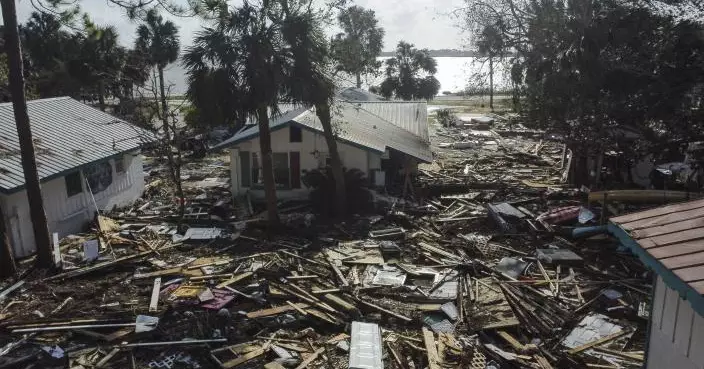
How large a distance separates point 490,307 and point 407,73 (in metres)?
47.7

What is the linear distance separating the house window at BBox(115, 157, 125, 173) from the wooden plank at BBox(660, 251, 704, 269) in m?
21.9

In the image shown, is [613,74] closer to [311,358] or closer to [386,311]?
[386,311]

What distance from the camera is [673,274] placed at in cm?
486

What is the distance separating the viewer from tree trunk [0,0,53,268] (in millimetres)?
13883

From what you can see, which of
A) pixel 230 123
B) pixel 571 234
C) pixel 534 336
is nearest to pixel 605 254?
pixel 571 234

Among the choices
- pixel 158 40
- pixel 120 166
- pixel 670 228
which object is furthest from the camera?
pixel 158 40

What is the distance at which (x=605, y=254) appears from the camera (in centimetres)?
1633

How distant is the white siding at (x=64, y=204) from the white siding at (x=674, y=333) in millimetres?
17374

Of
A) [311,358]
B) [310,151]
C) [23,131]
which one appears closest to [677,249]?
[311,358]

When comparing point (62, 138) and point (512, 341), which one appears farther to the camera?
point (62, 138)

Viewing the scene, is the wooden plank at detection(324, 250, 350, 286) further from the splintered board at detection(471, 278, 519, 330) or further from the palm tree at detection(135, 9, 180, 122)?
the palm tree at detection(135, 9, 180, 122)

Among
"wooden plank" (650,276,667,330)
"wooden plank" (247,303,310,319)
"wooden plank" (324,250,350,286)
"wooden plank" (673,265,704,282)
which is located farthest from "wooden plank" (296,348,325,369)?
"wooden plank" (673,265,704,282)

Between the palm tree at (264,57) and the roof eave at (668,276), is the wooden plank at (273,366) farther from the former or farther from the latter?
the palm tree at (264,57)

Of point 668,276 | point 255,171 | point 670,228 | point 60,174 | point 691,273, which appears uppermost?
point 670,228
